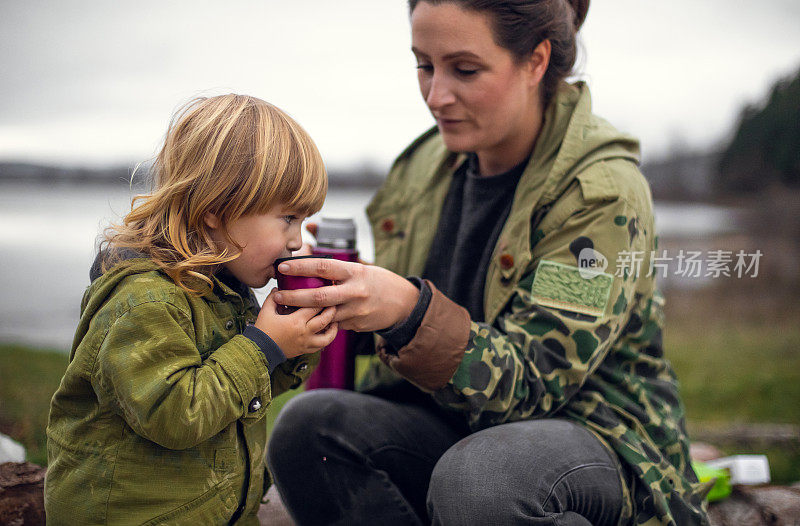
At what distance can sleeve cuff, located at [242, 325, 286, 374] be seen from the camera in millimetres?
1508

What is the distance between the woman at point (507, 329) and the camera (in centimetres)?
169

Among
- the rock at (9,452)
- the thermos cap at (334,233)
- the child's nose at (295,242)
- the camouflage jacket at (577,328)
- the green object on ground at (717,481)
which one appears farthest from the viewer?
the green object on ground at (717,481)

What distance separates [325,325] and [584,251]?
0.73 m

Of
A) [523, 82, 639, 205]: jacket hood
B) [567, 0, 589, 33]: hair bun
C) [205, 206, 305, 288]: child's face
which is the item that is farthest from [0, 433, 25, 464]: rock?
[567, 0, 589, 33]: hair bun

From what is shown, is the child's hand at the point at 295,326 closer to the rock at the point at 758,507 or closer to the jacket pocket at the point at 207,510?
the jacket pocket at the point at 207,510

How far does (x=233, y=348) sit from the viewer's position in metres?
1.47

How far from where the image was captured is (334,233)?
1938 millimetres

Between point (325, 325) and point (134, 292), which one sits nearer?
point (134, 292)

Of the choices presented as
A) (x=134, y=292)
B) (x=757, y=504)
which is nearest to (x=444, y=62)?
(x=134, y=292)

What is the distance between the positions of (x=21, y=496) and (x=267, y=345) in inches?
45.9

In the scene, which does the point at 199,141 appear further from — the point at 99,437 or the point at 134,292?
the point at 99,437

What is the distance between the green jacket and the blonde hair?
70mm

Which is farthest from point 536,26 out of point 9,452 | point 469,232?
point 9,452

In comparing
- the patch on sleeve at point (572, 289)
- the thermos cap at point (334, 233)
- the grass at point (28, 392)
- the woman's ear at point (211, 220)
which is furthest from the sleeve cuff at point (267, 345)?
the grass at point (28, 392)
